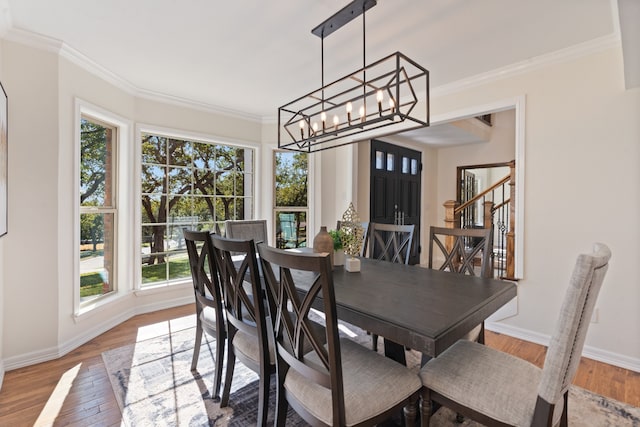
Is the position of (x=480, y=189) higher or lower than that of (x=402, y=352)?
higher

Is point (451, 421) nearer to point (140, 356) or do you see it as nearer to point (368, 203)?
point (140, 356)

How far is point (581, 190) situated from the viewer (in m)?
2.55

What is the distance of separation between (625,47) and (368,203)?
339 centimetres

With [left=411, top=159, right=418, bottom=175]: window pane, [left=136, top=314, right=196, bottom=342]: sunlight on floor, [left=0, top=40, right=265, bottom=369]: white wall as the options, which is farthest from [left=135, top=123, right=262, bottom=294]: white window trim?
[left=411, top=159, right=418, bottom=175]: window pane

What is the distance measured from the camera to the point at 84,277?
2.97 m

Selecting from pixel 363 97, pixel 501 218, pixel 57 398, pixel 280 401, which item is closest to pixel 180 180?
pixel 57 398

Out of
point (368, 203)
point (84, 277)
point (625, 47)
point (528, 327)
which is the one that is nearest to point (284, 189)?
point (368, 203)

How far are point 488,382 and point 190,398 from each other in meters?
1.74

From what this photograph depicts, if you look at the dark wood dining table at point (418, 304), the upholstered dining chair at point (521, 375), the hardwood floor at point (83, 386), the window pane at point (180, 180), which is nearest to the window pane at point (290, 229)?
the window pane at point (180, 180)

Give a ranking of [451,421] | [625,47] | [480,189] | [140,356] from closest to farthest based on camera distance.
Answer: [451,421] < [625,47] < [140,356] < [480,189]

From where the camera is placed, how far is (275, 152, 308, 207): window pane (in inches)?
176

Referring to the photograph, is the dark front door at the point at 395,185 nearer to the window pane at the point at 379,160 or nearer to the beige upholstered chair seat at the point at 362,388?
the window pane at the point at 379,160

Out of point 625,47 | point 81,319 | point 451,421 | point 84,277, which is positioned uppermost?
point 625,47

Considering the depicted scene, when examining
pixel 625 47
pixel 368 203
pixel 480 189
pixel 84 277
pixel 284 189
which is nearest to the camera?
pixel 625 47
